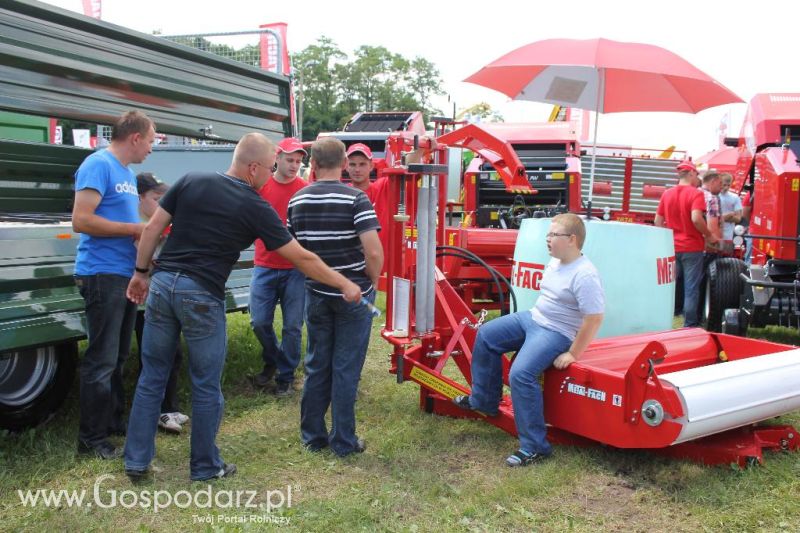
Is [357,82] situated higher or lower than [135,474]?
higher

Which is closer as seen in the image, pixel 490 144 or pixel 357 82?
pixel 490 144

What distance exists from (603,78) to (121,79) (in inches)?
160

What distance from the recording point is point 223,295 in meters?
3.47

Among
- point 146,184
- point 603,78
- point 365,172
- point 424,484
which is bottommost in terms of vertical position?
point 424,484

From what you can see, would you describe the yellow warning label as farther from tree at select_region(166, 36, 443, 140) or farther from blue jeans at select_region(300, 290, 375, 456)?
tree at select_region(166, 36, 443, 140)

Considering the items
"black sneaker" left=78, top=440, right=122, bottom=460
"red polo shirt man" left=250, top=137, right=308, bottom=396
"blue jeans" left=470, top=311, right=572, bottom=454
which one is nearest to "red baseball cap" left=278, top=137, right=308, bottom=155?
"red polo shirt man" left=250, top=137, right=308, bottom=396

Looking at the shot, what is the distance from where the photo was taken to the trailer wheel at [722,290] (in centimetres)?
699

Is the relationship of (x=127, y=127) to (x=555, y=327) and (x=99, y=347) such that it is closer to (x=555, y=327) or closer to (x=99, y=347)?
(x=99, y=347)

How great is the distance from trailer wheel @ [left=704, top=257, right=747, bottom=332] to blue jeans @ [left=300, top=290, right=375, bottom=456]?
175 inches

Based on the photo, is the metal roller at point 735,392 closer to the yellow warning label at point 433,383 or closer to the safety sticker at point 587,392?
the safety sticker at point 587,392

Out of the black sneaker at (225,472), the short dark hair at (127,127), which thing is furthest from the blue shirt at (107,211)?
the black sneaker at (225,472)

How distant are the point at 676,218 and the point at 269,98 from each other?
4151mm

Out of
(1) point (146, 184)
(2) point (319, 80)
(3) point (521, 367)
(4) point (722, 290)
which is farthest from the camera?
(2) point (319, 80)

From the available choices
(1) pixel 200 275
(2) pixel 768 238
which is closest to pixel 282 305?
(1) pixel 200 275
